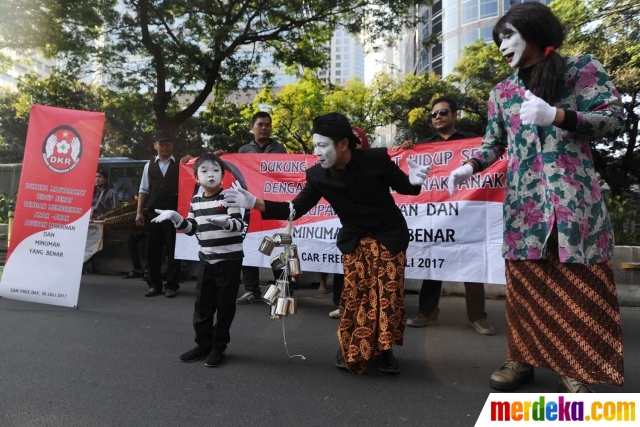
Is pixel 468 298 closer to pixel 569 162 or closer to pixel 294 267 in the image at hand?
pixel 294 267

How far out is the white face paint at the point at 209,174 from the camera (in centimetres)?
316

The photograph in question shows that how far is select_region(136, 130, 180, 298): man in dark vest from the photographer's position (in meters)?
5.28

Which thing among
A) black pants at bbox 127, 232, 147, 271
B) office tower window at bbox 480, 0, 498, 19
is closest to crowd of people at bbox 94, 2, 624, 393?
black pants at bbox 127, 232, 147, 271

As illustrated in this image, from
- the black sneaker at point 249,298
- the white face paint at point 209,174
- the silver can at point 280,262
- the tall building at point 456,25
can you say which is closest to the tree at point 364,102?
the tall building at point 456,25

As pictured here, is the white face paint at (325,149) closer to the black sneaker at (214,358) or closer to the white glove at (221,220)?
the white glove at (221,220)

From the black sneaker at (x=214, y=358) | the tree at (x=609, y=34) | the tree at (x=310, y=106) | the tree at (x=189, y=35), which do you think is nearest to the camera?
the black sneaker at (x=214, y=358)

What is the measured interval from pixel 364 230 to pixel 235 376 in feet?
3.86

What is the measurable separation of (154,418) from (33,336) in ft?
6.38

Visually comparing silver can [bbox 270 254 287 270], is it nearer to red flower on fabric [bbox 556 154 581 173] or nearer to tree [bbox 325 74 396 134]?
red flower on fabric [bbox 556 154 581 173]

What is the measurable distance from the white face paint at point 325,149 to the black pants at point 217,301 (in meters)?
0.98

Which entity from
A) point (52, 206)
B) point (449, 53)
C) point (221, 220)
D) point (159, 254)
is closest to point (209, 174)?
point (221, 220)

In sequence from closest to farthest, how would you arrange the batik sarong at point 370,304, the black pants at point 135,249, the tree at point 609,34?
1. the batik sarong at point 370,304
2. the black pants at point 135,249
3. the tree at point 609,34

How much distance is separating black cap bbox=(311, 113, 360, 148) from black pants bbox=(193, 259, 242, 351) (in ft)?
3.59

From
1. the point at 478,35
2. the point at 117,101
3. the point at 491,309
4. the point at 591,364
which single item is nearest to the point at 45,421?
the point at 591,364
